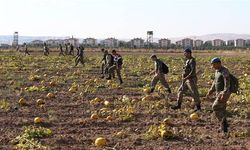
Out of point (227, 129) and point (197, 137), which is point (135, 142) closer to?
point (197, 137)

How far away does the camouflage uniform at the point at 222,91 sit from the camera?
35.0 feet

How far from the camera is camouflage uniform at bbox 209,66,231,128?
35.0 feet

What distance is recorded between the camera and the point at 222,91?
1087 cm

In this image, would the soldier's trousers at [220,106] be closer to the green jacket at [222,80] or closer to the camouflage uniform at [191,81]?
the green jacket at [222,80]

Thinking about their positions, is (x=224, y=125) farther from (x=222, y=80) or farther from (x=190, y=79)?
(x=190, y=79)

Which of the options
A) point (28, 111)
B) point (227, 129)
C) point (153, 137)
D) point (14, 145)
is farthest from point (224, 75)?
point (28, 111)

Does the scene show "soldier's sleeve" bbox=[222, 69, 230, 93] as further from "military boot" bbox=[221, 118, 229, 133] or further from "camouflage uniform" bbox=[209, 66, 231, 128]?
"military boot" bbox=[221, 118, 229, 133]

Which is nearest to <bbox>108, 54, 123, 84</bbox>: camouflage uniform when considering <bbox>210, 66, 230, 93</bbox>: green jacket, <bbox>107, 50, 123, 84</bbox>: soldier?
<bbox>107, 50, 123, 84</bbox>: soldier

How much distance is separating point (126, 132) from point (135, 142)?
1.07 m

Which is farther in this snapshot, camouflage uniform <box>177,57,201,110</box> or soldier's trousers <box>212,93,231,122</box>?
camouflage uniform <box>177,57,201,110</box>

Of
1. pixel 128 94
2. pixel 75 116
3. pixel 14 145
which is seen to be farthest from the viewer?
pixel 128 94

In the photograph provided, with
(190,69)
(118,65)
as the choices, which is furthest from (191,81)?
(118,65)

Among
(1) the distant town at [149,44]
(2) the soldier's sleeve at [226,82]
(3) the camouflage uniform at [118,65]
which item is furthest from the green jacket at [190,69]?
(1) the distant town at [149,44]

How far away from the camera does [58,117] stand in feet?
44.3
